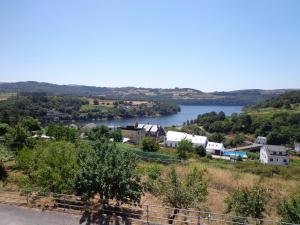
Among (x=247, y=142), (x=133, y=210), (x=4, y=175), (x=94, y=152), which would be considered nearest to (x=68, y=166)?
(x=94, y=152)

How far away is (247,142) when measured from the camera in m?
107

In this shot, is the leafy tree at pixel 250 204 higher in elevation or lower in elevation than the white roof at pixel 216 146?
higher

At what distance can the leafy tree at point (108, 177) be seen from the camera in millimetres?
13805

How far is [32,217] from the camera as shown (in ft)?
47.5

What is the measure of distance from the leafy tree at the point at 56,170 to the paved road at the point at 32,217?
1.26 metres

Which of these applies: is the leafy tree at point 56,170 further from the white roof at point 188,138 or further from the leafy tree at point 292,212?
the white roof at point 188,138

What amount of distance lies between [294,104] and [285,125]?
42245 mm

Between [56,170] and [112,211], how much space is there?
3855 mm

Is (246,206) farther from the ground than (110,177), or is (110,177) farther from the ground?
(110,177)

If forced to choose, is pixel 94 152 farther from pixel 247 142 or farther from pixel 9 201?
pixel 247 142

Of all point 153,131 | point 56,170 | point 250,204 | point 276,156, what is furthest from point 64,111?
point 250,204

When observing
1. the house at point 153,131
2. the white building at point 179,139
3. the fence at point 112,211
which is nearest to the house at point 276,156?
the white building at point 179,139

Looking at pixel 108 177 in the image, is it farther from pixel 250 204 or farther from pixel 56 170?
pixel 250 204

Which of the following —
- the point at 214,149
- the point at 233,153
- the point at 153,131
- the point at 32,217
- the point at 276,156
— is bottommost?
the point at 233,153
